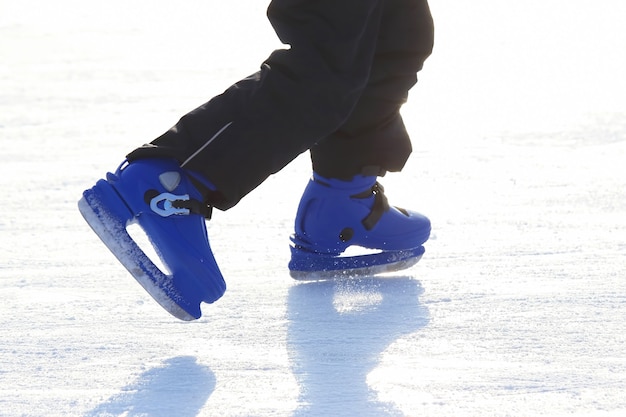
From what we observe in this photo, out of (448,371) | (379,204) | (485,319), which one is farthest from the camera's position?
(379,204)

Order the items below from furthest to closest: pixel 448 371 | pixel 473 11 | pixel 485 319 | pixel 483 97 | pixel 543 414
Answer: pixel 473 11
pixel 483 97
pixel 485 319
pixel 448 371
pixel 543 414

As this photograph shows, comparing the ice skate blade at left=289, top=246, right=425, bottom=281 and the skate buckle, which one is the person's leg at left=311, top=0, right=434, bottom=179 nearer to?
the ice skate blade at left=289, top=246, right=425, bottom=281

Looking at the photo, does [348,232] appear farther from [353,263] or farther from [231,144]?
[231,144]

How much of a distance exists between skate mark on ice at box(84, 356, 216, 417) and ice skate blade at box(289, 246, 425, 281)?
0.44 m

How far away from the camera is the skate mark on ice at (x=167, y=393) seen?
1521mm

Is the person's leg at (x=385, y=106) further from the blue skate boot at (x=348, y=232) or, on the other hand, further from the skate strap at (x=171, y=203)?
the skate strap at (x=171, y=203)

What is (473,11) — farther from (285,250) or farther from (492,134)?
(285,250)

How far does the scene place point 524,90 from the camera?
12.8 ft

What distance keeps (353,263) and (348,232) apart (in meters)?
0.05

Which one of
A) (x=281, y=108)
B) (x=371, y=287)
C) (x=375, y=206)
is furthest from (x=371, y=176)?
(x=281, y=108)

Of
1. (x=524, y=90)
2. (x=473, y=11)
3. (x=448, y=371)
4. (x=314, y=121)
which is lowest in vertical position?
(x=473, y=11)

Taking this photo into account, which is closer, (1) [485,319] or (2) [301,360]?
(2) [301,360]

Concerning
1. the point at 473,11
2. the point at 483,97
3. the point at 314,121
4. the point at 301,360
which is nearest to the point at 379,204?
the point at 314,121

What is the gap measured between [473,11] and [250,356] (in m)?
4.69
